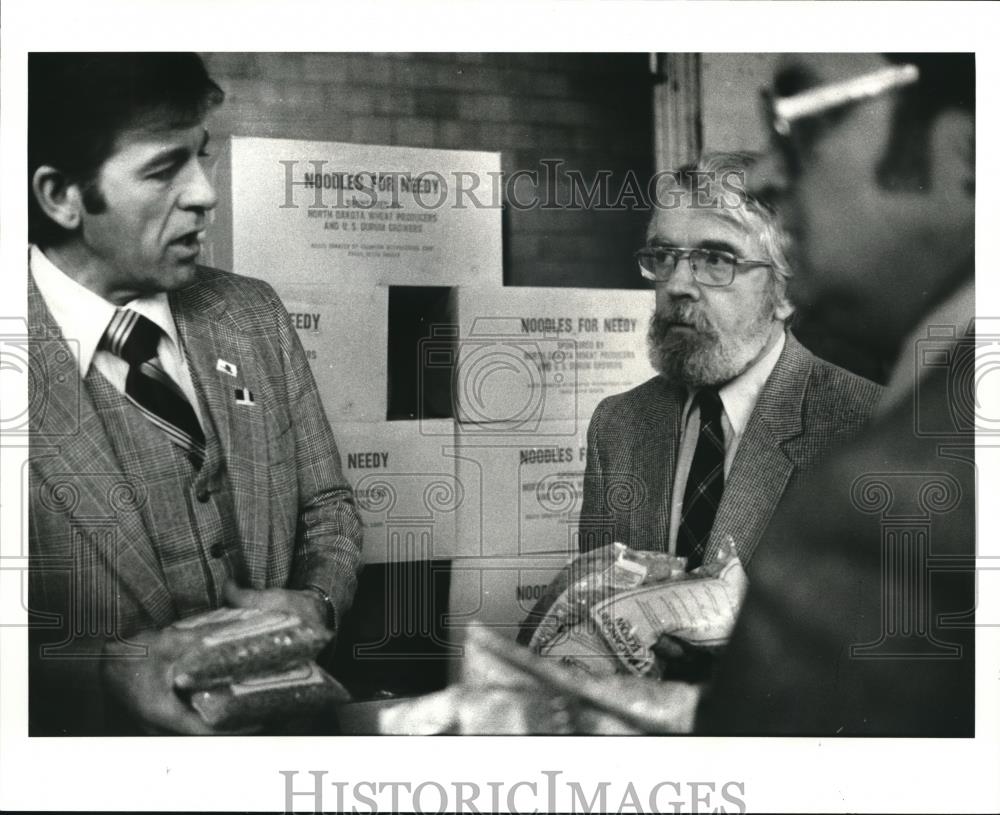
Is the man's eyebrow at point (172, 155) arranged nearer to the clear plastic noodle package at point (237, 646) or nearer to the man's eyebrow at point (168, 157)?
the man's eyebrow at point (168, 157)

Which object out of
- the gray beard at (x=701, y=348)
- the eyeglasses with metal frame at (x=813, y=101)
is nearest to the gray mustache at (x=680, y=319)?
the gray beard at (x=701, y=348)

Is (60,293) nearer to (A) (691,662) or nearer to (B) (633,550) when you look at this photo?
(B) (633,550)

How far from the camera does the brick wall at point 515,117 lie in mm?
3797

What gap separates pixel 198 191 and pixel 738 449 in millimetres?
1853

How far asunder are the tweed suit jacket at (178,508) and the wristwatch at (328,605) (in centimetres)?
2

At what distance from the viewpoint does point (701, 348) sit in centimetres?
388

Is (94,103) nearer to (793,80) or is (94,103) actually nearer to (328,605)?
(328,605)

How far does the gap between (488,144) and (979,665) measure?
7.39ft

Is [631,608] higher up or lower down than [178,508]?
lower down

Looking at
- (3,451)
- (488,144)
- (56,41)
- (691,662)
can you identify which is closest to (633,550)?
(691,662)

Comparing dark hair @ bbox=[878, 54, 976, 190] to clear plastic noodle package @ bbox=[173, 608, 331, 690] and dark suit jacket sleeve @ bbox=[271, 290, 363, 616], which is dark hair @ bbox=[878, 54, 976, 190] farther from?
clear plastic noodle package @ bbox=[173, 608, 331, 690]

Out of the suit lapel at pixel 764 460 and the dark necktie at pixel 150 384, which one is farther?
the suit lapel at pixel 764 460

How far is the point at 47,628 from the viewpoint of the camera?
3.79m

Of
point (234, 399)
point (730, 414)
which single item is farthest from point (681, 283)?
point (234, 399)
